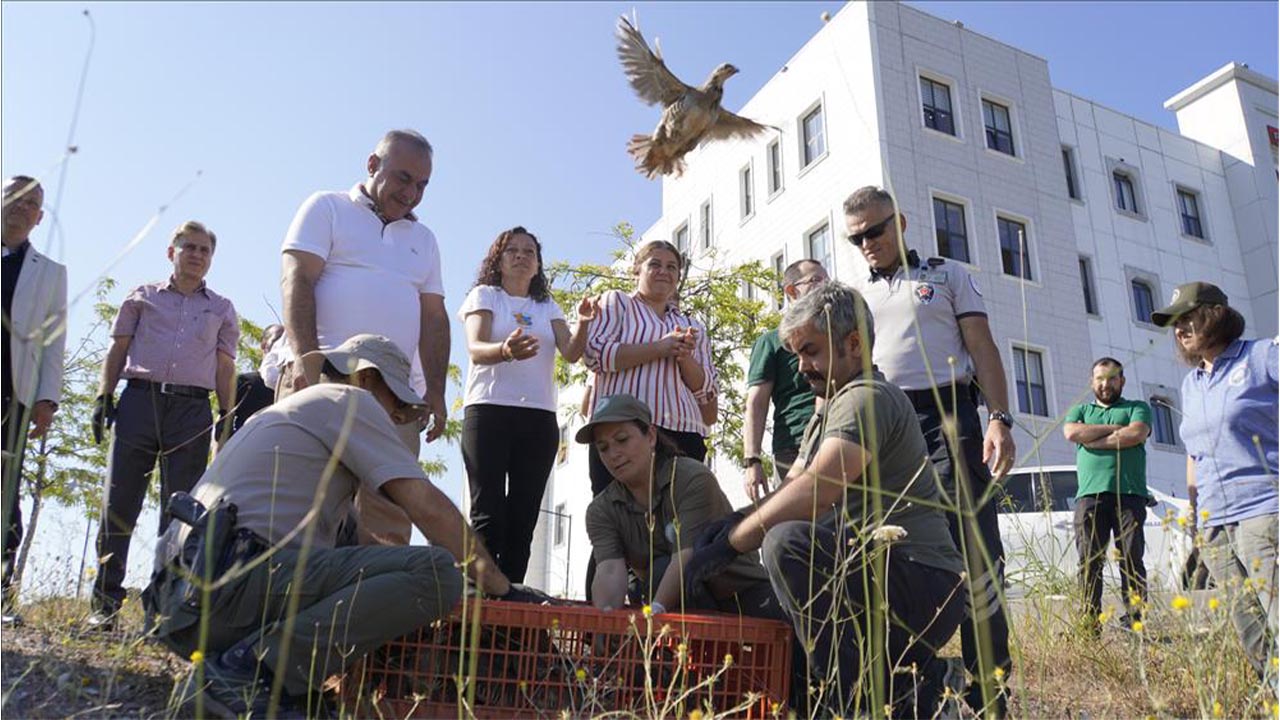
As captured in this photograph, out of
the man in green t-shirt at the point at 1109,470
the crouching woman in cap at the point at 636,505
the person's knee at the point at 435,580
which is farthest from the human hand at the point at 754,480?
the man in green t-shirt at the point at 1109,470

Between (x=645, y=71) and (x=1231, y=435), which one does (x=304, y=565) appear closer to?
(x=1231, y=435)

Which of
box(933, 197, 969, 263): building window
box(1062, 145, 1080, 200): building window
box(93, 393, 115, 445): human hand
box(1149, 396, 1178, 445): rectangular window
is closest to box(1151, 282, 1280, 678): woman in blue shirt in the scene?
box(93, 393, 115, 445): human hand

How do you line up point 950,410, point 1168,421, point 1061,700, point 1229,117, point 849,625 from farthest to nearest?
1. point 1229,117
2. point 1168,421
3. point 950,410
4. point 1061,700
5. point 849,625

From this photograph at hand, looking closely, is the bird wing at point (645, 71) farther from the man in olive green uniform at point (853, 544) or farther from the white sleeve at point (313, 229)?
the man in olive green uniform at point (853, 544)

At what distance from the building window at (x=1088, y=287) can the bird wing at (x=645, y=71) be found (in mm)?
13147

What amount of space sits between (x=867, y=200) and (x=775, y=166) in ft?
59.9

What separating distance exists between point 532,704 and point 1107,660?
2.13 m

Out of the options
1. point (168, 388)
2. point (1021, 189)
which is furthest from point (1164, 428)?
point (168, 388)

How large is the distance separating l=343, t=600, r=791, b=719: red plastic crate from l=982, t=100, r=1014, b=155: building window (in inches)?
752

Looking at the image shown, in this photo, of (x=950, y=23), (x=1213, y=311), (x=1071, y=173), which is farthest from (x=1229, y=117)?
(x=1213, y=311)

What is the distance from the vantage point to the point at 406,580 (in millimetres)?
2738

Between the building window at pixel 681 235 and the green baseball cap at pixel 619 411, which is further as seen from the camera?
the building window at pixel 681 235

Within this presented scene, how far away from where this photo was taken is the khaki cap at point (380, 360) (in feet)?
10.2

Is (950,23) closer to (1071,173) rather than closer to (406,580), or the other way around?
(1071,173)
